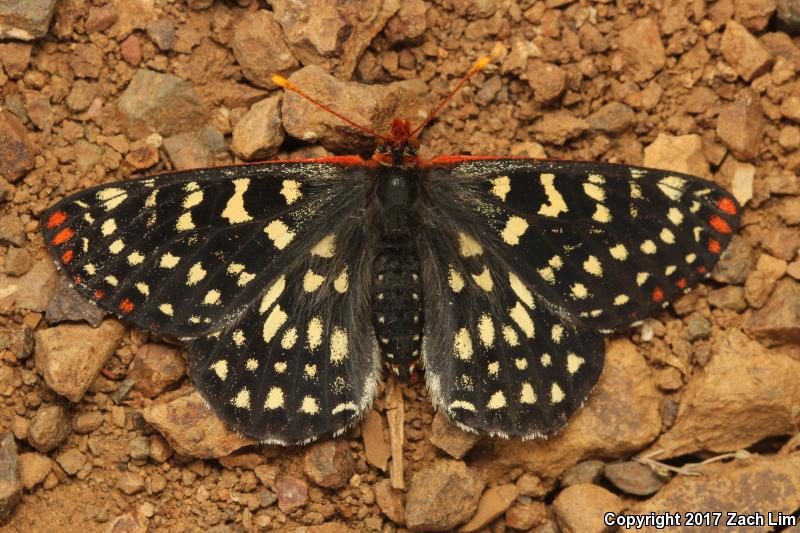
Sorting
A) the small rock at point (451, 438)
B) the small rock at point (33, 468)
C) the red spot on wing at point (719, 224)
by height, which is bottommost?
the small rock at point (33, 468)

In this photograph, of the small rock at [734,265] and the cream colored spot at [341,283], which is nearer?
the cream colored spot at [341,283]

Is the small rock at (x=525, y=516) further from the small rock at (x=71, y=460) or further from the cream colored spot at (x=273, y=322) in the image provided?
the small rock at (x=71, y=460)

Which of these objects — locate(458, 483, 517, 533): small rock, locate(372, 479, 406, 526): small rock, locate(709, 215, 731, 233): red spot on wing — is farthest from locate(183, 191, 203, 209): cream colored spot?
locate(709, 215, 731, 233): red spot on wing

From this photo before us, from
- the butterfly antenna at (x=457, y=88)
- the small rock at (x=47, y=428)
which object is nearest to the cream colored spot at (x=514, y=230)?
the butterfly antenna at (x=457, y=88)

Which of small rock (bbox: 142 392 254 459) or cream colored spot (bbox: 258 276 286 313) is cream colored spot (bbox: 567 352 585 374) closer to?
cream colored spot (bbox: 258 276 286 313)

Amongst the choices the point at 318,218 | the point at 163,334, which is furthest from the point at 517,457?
the point at 163,334

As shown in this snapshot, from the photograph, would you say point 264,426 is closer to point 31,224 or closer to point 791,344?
point 31,224
